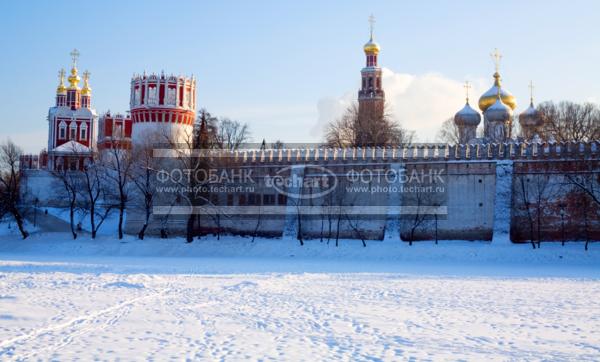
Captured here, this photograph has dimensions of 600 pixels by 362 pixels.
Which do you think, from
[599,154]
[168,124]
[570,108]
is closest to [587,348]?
[599,154]

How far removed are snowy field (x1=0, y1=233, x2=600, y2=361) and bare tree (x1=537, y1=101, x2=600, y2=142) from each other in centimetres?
2001

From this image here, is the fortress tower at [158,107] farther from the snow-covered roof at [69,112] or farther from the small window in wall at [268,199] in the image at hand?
the snow-covered roof at [69,112]

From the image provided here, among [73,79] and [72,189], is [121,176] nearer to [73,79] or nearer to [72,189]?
[72,189]

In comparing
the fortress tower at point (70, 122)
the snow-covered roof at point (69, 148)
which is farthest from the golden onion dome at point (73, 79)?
the snow-covered roof at point (69, 148)

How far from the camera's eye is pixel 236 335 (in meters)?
10.2

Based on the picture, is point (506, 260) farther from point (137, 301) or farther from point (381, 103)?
point (381, 103)

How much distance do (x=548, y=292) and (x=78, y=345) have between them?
9.81 metres

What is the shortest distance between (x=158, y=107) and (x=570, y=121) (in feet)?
81.9

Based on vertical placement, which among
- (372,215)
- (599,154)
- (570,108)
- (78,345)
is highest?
(570,108)

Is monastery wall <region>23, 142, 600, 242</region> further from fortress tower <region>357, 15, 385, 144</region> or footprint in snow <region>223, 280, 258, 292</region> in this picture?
fortress tower <region>357, 15, 385, 144</region>

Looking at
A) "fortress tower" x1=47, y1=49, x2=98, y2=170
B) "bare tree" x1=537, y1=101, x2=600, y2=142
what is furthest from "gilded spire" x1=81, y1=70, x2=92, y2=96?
"bare tree" x1=537, y1=101, x2=600, y2=142

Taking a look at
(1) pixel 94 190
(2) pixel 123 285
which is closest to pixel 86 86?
(1) pixel 94 190

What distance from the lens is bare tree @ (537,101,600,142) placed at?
140 feet

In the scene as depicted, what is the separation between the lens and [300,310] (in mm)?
12578
